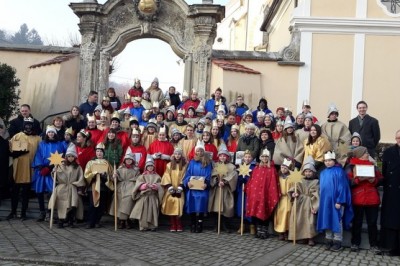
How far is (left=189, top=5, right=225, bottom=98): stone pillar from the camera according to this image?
53.1 feet

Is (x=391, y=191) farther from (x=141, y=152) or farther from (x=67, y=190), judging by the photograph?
(x=67, y=190)

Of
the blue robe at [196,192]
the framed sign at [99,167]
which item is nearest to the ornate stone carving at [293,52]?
the blue robe at [196,192]

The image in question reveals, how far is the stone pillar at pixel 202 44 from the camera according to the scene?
1617 cm

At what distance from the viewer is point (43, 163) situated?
9.85 meters

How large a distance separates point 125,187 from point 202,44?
313 inches

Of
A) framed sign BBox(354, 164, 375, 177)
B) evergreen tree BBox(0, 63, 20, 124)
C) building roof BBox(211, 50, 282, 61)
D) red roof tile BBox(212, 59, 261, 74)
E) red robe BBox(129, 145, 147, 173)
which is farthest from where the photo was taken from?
building roof BBox(211, 50, 282, 61)

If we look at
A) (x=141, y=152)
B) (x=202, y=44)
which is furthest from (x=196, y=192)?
(x=202, y=44)

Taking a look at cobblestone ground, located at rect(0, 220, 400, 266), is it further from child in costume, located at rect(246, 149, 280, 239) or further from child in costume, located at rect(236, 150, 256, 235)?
child in costume, located at rect(236, 150, 256, 235)

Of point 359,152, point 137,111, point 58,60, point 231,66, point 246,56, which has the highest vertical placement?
point 246,56

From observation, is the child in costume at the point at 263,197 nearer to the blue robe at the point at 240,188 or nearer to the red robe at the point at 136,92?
the blue robe at the point at 240,188

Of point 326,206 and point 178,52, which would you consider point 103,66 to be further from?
point 326,206

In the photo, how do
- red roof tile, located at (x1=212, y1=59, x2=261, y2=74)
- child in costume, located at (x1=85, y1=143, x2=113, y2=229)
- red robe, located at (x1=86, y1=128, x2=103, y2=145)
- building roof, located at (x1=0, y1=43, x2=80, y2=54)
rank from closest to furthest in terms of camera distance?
child in costume, located at (x1=85, y1=143, x2=113, y2=229) < red robe, located at (x1=86, y1=128, x2=103, y2=145) < red roof tile, located at (x1=212, y1=59, x2=261, y2=74) < building roof, located at (x1=0, y1=43, x2=80, y2=54)

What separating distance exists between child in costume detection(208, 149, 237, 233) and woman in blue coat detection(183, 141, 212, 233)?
0.14 metres

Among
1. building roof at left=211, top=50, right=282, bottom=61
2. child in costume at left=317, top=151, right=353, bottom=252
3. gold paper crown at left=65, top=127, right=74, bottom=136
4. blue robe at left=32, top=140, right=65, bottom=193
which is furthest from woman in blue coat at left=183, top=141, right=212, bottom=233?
building roof at left=211, top=50, right=282, bottom=61
